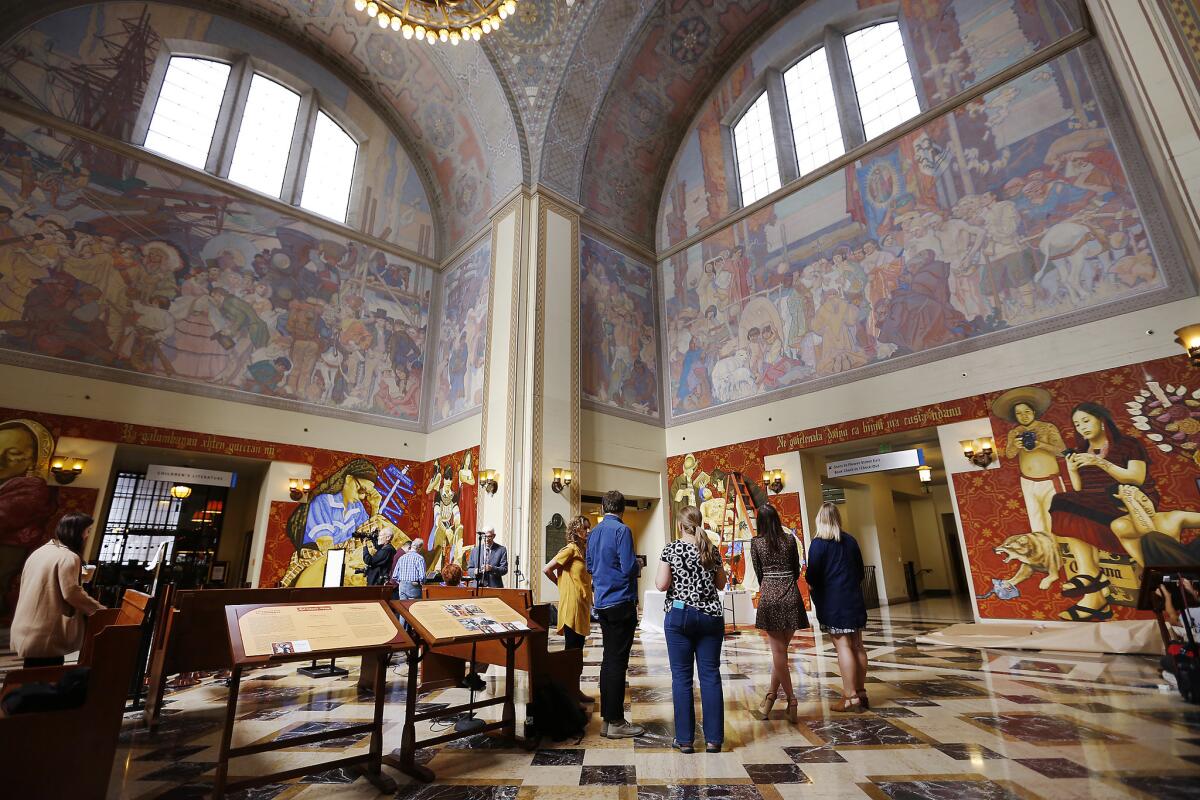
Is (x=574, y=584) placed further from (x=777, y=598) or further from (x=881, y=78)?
(x=881, y=78)

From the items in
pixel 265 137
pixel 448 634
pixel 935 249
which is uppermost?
pixel 265 137

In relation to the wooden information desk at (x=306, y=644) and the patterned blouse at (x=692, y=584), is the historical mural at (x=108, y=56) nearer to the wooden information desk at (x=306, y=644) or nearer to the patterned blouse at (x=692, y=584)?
the wooden information desk at (x=306, y=644)

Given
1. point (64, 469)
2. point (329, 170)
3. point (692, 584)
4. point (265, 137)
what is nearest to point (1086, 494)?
point (692, 584)

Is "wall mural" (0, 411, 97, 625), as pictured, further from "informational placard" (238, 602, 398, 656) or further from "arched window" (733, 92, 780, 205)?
"arched window" (733, 92, 780, 205)

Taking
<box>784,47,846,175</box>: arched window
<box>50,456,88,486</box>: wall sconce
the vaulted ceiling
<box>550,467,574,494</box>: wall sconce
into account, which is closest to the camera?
<box>50,456,88,486</box>: wall sconce

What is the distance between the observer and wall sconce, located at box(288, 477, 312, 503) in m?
12.0

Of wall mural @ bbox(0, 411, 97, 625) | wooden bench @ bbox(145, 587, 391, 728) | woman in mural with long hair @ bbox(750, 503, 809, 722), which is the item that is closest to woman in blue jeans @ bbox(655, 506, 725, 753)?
woman in mural with long hair @ bbox(750, 503, 809, 722)

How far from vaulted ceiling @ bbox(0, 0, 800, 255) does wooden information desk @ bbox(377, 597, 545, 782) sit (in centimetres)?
1198

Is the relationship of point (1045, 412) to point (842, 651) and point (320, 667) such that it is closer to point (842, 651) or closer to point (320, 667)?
point (842, 651)

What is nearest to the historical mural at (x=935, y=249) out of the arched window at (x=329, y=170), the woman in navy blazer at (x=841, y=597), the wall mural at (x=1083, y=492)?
the wall mural at (x=1083, y=492)

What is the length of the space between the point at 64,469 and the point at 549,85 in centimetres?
1273

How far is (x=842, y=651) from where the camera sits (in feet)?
13.8

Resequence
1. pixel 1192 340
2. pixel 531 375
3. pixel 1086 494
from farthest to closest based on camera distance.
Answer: pixel 531 375, pixel 1086 494, pixel 1192 340

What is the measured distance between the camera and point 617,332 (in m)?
14.3
